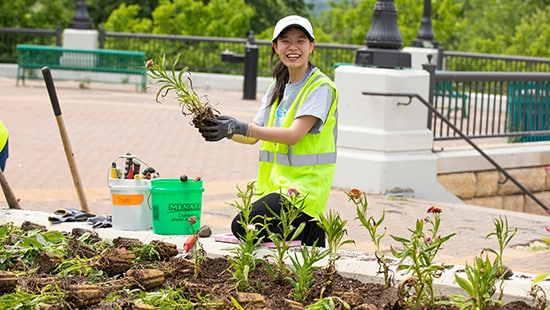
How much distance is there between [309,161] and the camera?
6.06 metres

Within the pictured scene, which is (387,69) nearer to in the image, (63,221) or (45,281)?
(63,221)

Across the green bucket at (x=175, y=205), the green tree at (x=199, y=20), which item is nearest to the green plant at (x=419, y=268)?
the green bucket at (x=175, y=205)

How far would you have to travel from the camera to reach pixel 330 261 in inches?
203

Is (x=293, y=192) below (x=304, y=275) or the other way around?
the other way around

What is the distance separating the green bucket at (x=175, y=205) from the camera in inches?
250

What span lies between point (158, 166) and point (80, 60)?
38.1ft

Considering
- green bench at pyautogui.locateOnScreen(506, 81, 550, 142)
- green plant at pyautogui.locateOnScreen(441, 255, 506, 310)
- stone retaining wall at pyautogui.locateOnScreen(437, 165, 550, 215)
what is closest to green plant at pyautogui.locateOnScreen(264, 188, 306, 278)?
green plant at pyautogui.locateOnScreen(441, 255, 506, 310)

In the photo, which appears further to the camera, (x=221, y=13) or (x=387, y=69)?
(x=221, y=13)

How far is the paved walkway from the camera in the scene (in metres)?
9.10

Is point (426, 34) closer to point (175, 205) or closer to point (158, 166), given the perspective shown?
point (158, 166)

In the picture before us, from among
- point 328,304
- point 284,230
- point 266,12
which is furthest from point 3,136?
point 266,12

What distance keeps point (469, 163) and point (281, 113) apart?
6.33 meters

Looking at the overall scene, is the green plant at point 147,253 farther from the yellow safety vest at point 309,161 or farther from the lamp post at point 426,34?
the lamp post at point 426,34

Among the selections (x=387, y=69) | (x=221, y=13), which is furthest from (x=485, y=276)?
(x=221, y=13)
